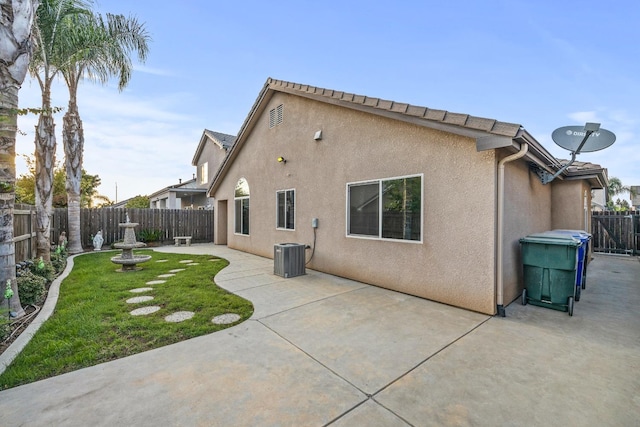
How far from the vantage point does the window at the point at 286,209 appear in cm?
884

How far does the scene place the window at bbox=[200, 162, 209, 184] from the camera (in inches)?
838

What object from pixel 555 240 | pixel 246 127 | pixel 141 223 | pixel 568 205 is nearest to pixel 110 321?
pixel 555 240

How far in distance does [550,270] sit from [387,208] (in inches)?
119

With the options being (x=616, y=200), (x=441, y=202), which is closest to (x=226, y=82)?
(x=441, y=202)

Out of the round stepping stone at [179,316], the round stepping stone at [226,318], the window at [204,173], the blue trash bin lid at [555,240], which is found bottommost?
the round stepping stone at [226,318]

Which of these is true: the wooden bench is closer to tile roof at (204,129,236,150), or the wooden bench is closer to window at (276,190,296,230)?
tile roof at (204,129,236,150)

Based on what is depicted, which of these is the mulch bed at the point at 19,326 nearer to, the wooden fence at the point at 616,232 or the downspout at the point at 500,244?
the downspout at the point at 500,244

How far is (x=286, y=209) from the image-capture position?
916 centimetres

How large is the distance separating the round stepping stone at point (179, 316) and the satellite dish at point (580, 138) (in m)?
7.36

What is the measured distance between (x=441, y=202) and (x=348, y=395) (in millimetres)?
3773

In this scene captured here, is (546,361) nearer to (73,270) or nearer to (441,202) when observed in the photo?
(441,202)

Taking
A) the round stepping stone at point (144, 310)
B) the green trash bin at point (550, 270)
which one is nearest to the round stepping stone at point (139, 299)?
the round stepping stone at point (144, 310)

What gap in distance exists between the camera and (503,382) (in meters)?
2.67

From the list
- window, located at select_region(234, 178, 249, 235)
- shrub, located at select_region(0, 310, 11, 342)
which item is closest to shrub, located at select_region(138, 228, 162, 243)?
window, located at select_region(234, 178, 249, 235)
